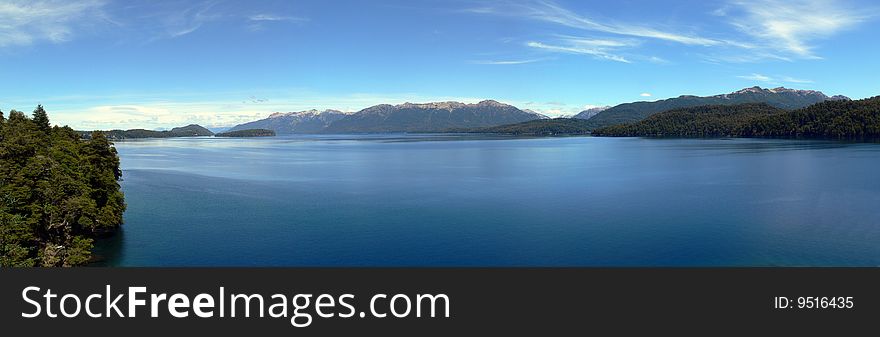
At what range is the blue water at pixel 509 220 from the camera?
29.8 metres

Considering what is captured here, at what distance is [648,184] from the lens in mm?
59938

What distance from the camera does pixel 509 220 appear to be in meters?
39.3

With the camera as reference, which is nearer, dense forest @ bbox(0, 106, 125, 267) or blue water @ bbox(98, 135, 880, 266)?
dense forest @ bbox(0, 106, 125, 267)

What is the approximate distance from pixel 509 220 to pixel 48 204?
27084 mm

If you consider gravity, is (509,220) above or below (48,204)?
below

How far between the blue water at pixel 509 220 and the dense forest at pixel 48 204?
7.60ft

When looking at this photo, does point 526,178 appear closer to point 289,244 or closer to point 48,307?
point 289,244

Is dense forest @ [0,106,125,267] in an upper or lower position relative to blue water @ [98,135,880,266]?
upper

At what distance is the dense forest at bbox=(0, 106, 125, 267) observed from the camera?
78.4ft

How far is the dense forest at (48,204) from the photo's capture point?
23891 mm

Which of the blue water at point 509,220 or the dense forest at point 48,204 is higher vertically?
the dense forest at point 48,204

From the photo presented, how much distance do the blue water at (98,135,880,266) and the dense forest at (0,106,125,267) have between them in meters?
2.32

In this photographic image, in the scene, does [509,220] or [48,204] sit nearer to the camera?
[48,204]

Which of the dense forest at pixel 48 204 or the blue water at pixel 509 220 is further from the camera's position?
the blue water at pixel 509 220
